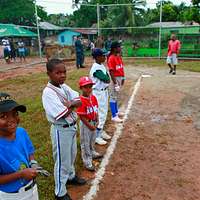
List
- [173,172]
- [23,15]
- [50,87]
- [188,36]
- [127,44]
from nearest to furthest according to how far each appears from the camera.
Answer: [50,87], [173,172], [188,36], [127,44], [23,15]

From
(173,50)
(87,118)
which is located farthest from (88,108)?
(173,50)

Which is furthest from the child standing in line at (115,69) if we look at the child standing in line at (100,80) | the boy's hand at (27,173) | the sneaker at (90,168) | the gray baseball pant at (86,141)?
the boy's hand at (27,173)

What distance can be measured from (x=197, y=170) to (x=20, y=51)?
21.0 m

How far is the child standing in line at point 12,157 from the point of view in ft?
6.73

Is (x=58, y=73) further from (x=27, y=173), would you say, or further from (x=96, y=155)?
(x=96, y=155)

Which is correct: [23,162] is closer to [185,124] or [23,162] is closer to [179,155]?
[179,155]

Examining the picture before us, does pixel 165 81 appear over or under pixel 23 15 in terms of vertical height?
under

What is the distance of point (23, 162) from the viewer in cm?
217

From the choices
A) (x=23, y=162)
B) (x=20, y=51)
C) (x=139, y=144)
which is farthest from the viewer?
(x=20, y=51)

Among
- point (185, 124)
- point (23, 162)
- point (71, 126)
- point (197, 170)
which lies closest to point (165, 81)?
point (185, 124)

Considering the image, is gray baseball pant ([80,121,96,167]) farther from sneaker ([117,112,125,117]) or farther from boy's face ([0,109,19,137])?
sneaker ([117,112,125,117])

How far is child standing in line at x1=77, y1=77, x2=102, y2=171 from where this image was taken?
3.74 metres

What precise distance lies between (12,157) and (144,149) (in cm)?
313

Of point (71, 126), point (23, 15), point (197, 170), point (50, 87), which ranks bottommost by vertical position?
point (197, 170)
